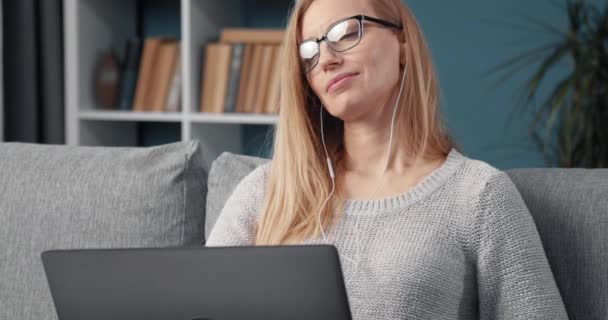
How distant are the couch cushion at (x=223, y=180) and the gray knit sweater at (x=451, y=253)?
309 millimetres

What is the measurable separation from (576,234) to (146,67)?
6.91 feet

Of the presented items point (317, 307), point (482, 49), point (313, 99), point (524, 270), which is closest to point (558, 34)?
point (482, 49)

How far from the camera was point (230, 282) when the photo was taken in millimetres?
1067

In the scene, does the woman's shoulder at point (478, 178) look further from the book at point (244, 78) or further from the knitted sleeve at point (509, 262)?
the book at point (244, 78)

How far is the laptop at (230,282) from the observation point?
3.48ft

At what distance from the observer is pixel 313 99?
5.48ft

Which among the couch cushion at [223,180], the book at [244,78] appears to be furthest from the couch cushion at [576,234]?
the book at [244,78]

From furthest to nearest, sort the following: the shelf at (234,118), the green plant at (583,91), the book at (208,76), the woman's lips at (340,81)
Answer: the book at (208,76), the shelf at (234,118), the green plant at (583,91), the woman's lips at (340,81)

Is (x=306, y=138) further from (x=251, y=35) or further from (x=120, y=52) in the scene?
(x=120, y=52)

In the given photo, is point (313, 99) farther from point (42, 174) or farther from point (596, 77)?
point (596, 77)

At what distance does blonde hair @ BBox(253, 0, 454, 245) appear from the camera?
154 cm

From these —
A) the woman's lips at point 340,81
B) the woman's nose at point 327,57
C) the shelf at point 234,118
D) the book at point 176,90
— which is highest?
the woman's nose at point 327,57

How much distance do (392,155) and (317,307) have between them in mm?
551

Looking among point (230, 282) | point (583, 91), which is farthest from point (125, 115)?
point (230, 282)
